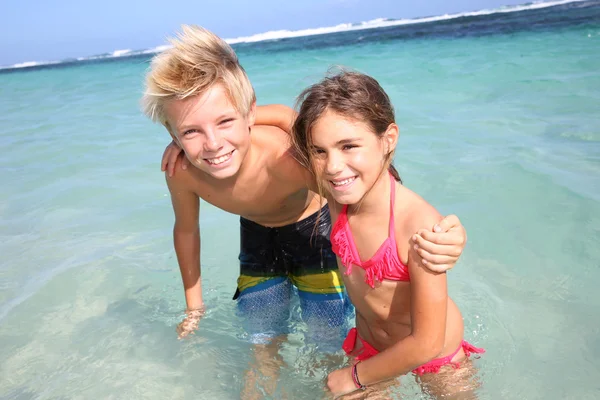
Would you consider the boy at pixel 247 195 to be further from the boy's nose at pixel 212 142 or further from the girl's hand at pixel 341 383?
the girl's hand at pixel 341 383

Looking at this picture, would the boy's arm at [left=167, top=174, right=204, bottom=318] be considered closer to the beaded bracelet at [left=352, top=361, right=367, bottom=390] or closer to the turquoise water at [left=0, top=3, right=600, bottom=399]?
the turquoise water at [left=0, top=3, right=600, bottom=399]

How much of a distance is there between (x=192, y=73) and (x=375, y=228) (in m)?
0.96

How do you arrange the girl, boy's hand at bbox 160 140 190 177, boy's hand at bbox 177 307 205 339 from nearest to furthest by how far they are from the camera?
the girl, boy's hand at bbox 160 140 190 177, boy's hand at bbox 177 307 205 339

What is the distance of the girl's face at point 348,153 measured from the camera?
1.96 meters

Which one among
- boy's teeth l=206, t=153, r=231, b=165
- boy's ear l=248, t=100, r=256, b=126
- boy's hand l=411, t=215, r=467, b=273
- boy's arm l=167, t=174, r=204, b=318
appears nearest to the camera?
boy's hand l=411, t=215, r=467, b=273

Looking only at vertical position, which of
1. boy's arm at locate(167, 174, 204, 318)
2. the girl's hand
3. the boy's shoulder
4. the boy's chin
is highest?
the boy's shoulder

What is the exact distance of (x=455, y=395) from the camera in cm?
223

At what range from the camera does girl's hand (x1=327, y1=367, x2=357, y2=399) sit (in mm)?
2207

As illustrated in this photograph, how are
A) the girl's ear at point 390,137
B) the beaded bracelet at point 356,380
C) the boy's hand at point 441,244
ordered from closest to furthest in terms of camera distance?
1. the boy's hand at point 441,244
2. the girl's ear at point 390,137
3. the beaded bracelet at point 356,380

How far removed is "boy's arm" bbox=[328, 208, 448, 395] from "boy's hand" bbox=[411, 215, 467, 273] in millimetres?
50

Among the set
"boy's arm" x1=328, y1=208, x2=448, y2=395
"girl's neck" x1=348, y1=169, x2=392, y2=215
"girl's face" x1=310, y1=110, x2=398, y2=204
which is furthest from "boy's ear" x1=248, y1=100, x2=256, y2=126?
"boy's arm" x1=328, y1=208, x2=448, y2=395

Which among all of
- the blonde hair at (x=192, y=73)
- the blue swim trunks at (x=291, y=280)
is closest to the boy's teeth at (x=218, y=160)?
the blonde hair at (x=192, y=73)

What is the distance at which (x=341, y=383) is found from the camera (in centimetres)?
223

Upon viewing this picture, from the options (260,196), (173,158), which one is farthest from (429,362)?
(173,158)
